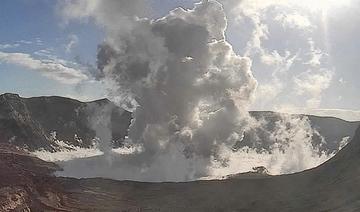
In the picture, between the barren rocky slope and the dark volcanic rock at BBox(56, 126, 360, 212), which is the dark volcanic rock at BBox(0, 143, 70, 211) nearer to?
the barren rocky slope

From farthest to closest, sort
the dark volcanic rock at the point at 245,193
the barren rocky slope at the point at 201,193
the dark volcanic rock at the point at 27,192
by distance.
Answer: the dark volcanic rock at the point at 27,192 → the barren rocky slope at the point at 201,193 → the dark volcanic rock at the point at 245,193

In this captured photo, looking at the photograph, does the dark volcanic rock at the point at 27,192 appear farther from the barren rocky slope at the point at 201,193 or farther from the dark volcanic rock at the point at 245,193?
the dark volcanic rock at the point at 245,193

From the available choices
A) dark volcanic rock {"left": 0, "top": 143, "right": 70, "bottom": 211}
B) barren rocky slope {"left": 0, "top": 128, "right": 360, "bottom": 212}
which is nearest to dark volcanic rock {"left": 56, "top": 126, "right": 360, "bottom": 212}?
barren rocky slope {"left": 0, "top": 128, "right": 360, "bottom": 212}

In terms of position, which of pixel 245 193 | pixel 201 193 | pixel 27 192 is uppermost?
pixel 201 193

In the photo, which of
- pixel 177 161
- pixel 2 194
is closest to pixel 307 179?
pixel 2 194

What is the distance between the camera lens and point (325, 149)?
198 meters

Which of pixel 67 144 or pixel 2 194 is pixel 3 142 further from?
pixel 2 194

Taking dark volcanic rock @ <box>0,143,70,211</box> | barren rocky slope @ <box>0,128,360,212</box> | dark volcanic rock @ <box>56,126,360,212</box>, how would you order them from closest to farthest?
dark volcanic rock @ <box>56,126,360,212</box>, barren rocky slope @ <box>0,128,360,212</box>, dark volcanic rock @ <box>0,143,70,211</box>

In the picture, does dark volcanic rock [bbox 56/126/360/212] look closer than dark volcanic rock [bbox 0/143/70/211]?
Yes

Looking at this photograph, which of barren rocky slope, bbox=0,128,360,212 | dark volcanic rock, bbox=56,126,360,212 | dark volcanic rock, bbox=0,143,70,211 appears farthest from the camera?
dark volcanic rock, bbox=0,143,70,211

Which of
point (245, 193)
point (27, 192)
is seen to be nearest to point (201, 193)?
point (245, 193)

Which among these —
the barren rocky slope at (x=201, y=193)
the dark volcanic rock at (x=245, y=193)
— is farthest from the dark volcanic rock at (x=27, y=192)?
the dark volcanic rock at (x=245, y=193)

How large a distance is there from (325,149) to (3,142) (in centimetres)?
11678

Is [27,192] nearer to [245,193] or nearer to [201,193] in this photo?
[201,193]
